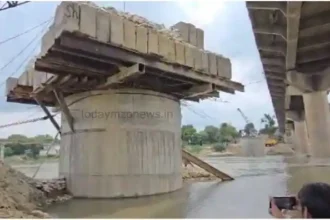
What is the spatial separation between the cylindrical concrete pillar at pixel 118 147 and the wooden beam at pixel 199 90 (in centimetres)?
158

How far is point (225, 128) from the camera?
106 metres

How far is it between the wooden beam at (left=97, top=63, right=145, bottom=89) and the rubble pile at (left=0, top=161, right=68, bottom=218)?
12.6 feet

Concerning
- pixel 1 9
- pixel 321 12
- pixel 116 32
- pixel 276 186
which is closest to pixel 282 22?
pixel 321 12

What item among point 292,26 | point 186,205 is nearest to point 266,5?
point 292,26

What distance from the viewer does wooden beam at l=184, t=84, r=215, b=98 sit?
521 inches

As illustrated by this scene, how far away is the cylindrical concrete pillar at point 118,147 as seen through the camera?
38.3 ft

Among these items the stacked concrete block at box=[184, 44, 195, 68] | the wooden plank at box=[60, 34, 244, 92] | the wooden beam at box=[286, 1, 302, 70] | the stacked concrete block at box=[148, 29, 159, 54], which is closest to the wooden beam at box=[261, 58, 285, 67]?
the wooden beam at box=[286, 1, 302, 70]

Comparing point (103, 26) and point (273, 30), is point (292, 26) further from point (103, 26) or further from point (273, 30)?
point (103, 26)

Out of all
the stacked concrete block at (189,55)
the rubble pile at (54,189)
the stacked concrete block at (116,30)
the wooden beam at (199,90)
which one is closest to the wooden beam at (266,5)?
the stacked concrete block at (189,55)

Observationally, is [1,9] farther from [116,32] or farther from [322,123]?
[322,123]

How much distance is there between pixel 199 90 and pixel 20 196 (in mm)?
7127

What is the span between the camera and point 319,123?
2364cm

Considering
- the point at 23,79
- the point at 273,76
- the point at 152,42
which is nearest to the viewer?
the point at 152,42

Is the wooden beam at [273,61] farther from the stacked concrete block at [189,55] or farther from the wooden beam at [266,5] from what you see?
the stacked concrete block at [189,55]
